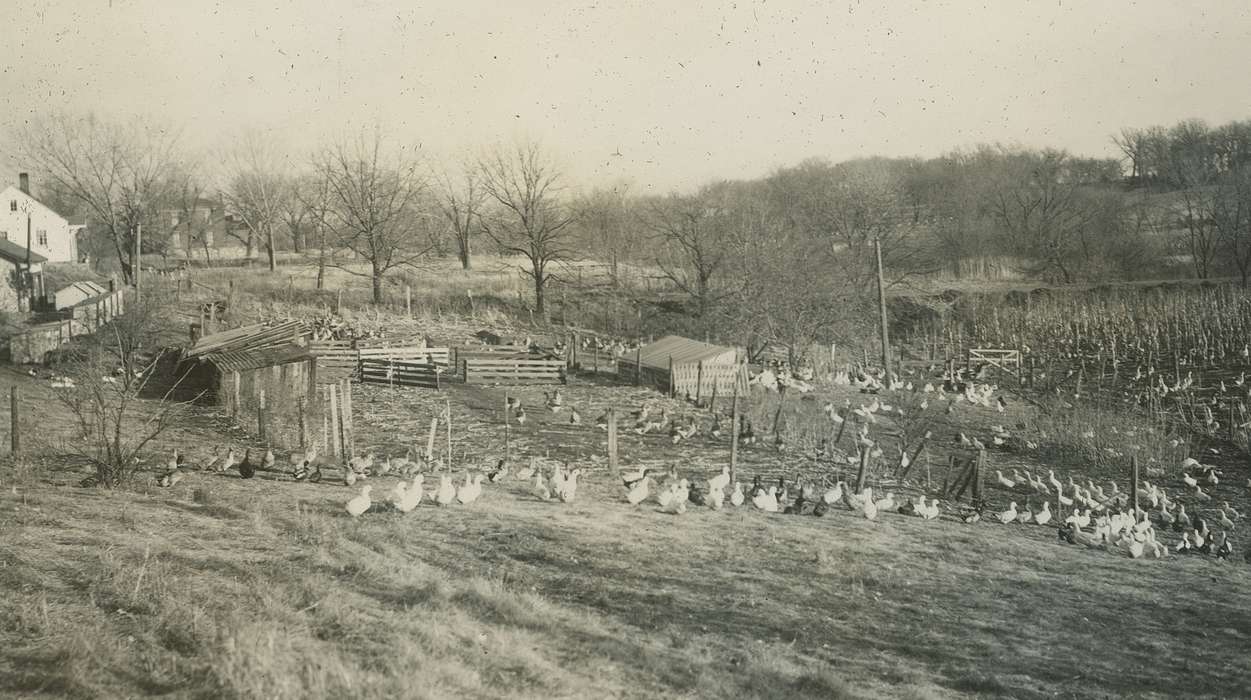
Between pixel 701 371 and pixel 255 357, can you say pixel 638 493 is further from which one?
pixel 255 357

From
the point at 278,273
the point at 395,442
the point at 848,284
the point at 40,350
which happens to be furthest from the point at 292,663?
the point at 278,273

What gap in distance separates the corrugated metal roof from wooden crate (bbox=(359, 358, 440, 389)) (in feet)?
15.5

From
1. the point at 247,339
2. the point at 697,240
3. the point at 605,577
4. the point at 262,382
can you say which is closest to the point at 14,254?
the point at 247,339

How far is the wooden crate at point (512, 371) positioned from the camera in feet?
95.4

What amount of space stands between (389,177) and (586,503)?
37575 millimetres

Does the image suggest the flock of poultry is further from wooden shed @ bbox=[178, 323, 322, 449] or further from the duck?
wooden shed @ bbox=[178, 323, 322, 449]

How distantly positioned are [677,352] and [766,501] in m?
13.7

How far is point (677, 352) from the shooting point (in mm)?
28594

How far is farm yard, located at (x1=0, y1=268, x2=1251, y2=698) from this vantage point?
7.76 meters

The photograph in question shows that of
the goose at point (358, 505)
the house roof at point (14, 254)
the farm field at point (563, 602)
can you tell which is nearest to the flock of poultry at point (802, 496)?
the goose at point (358, 505)

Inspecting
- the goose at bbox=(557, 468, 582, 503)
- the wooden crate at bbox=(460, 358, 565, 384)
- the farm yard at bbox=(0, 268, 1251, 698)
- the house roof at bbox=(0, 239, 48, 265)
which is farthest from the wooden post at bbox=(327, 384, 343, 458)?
the house roof at bbox=(0, 239, 48, 265)

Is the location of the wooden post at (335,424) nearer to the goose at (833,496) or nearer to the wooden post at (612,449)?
the wooden post at (612,449)

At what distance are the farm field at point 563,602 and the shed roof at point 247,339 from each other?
958 centimetres

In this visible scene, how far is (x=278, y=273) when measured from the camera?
52.2m
